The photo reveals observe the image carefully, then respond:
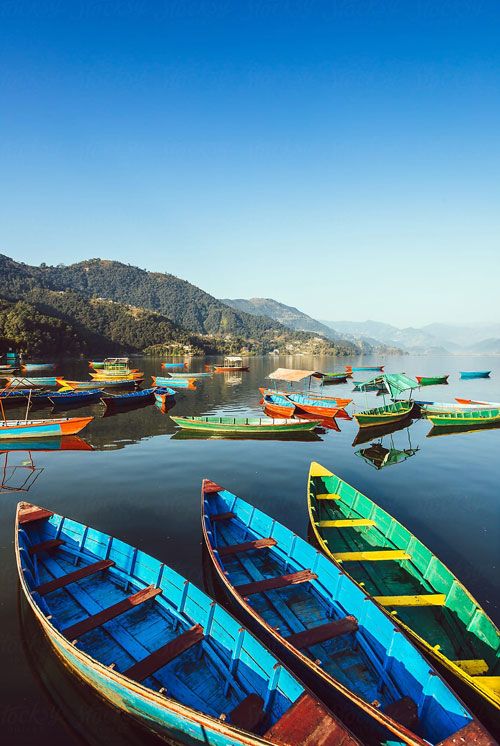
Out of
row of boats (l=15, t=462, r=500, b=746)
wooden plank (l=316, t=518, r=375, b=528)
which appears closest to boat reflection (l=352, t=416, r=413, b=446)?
wooden plank (l=316, t=518, r=375, b=528)

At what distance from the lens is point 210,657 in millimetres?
8641

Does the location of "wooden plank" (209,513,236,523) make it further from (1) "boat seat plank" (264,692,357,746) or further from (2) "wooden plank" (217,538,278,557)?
(1) "boat seat plank" (264,692,357,746)

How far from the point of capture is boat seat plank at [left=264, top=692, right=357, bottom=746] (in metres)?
5.88

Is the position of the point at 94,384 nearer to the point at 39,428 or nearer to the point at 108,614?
the point at 39,428

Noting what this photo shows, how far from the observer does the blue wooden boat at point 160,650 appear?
6398 mm

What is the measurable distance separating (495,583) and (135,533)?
14442 millimetres

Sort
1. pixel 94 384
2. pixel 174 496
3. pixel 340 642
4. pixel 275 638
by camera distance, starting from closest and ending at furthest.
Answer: pixel 275 638
pixel 340 642
pixel 174 496
pixel 94 384

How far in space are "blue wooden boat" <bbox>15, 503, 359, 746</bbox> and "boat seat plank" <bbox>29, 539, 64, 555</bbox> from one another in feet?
0.13

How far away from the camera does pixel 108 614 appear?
926 cm

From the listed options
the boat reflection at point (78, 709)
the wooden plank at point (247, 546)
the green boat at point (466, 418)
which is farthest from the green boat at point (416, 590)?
the green boat at point (466, 418)

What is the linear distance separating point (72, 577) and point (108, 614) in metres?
2.09

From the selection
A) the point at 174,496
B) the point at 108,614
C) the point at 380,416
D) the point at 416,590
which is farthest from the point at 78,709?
the point at 380,416

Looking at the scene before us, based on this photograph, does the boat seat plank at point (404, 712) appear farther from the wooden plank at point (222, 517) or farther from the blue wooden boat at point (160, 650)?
the wooden plank at point (222, 517)

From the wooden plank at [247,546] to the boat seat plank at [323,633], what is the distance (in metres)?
3.75
